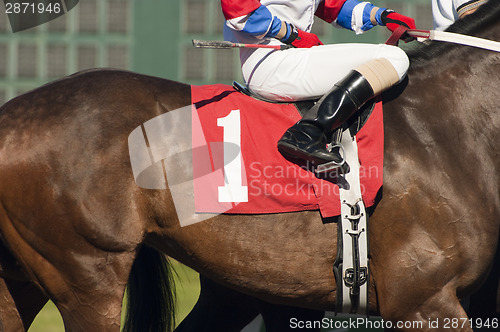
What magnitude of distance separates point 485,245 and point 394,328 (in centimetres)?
51

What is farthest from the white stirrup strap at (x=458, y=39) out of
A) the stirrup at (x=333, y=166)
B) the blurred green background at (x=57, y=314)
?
the blurred green background at (x=57, y=314)

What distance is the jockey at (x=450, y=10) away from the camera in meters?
3.12

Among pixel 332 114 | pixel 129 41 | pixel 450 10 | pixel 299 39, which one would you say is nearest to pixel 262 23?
pixel 299 39

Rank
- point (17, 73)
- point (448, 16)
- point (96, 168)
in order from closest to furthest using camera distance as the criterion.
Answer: point (96, 168)
point (448, 16)
point (17, 73)

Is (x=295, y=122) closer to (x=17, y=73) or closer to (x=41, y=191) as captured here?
(x=41, y=191)

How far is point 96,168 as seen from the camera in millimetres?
2736

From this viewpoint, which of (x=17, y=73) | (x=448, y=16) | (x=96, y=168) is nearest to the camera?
(x=96, y=168)

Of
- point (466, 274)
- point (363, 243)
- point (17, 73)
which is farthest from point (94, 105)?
point (17, 73)

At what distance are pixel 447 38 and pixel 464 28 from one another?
0.32 feet

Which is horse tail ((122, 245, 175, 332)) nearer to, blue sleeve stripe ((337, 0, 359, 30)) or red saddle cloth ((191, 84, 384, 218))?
red saddle cloth ((191, 84, 384, 218))

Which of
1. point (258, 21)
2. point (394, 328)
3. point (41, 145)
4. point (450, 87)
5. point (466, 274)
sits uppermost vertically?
point (258, 21)

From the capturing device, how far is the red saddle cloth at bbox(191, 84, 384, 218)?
2750mm

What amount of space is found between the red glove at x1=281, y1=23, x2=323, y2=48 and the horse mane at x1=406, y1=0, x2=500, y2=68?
434mm

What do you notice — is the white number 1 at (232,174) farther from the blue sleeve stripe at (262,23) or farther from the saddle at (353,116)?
the blue sleeve stripe at (262,23)
